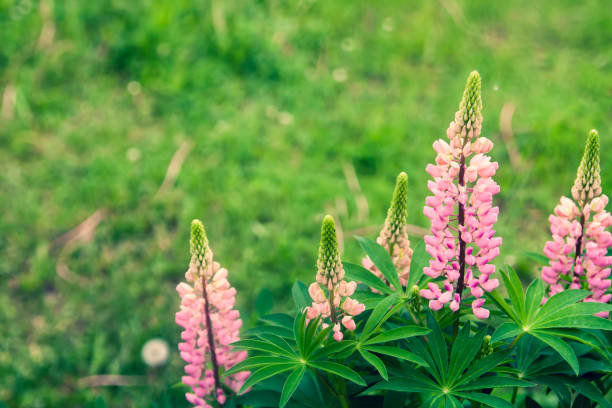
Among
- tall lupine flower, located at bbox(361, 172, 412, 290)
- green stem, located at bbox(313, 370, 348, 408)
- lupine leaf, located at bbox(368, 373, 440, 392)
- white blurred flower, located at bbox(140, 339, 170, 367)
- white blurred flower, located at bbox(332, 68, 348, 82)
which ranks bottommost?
white blurred flower, located at bbox(140, 339, 170, 367)

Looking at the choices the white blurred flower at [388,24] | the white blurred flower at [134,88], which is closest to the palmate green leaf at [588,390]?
the white blurred flower at [134,88]

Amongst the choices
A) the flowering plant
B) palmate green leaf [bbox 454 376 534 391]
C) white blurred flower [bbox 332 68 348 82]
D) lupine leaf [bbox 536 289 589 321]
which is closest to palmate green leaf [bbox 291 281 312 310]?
the flowering plant

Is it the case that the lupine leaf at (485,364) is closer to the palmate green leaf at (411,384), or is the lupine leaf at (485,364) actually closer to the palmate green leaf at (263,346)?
the palmate green leaf at (411,384)

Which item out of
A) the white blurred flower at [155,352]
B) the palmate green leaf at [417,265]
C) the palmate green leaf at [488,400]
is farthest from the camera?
the white blurred flower at [155,352]

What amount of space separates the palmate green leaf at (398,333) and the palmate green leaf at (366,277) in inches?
6.4

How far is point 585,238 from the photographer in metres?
1.30

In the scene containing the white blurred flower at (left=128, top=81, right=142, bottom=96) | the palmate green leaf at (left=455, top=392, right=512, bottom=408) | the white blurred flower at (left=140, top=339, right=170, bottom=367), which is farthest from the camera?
the white blurred flower at (left=128, top=81, right=142, bottom=96)

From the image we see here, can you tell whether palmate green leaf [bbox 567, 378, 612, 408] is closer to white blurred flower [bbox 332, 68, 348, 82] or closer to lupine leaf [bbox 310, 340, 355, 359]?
lupine leaf [bbox 310, 340, 355, 359]

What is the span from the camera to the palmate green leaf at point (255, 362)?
119cm

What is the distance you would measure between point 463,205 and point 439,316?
26 centimetres

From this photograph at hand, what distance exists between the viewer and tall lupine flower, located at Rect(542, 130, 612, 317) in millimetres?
1239

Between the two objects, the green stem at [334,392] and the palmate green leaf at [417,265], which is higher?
the palmate green leaf at [417,265]

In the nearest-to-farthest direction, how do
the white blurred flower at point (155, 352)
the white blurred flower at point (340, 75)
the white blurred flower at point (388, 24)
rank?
the white blurred flower at point (155, 352)
the white blurred flower at point (340, 75)
the white blurred flower at point (388, 24)

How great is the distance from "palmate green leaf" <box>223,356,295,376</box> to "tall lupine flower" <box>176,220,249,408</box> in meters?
0.08
